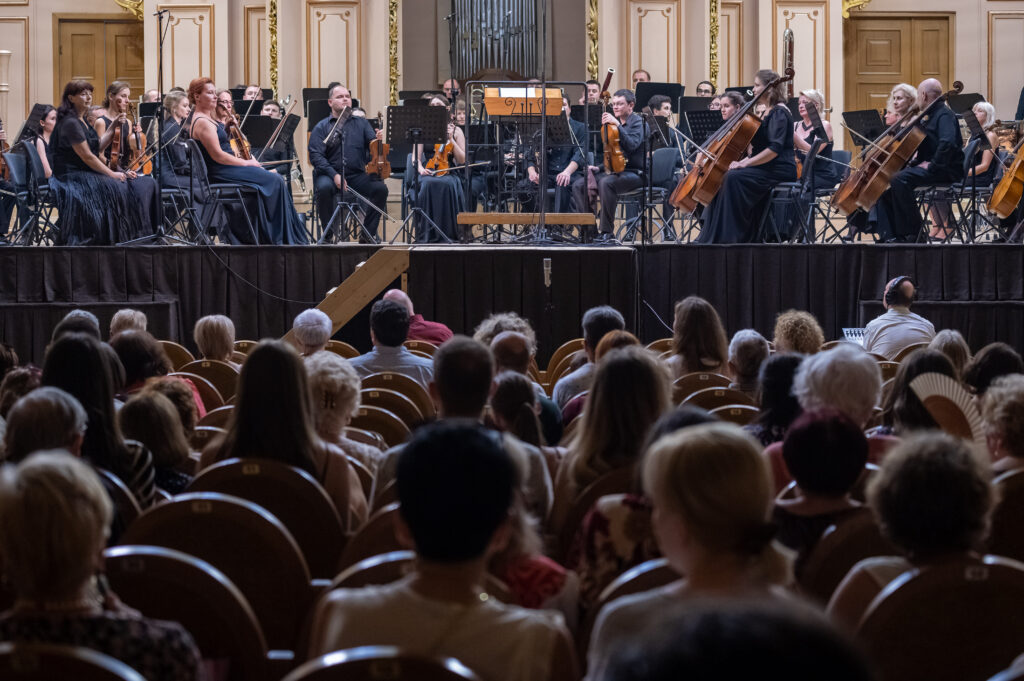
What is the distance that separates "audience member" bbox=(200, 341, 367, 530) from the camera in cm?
301

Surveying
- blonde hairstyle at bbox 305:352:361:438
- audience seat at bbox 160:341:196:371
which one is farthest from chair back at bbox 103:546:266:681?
audience seat at bbox 160:341:196:371

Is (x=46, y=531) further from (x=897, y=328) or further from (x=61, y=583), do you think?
(x=897, y=328)

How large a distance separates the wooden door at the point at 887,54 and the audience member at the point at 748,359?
11262mm

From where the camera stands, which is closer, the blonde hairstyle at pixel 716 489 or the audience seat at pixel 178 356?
the blonde hairstyle at pixel 716 489

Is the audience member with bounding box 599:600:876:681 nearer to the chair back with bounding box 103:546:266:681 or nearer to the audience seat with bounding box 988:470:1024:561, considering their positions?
the chair back with bounding box 103:546:266:681

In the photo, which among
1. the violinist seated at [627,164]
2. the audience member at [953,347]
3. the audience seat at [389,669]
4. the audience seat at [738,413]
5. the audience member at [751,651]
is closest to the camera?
the audience member at [751,651]

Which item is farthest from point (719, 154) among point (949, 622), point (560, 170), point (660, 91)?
point (949, 622)

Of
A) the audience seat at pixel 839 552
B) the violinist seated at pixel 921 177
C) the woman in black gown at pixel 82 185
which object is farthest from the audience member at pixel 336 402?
the violinist seated at pixel 921 177

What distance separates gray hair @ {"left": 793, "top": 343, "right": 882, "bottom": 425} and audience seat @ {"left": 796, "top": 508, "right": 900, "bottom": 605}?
37.6 inches

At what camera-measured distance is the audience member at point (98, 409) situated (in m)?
3.02

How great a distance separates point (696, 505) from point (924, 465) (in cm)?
47

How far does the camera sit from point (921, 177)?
9203 millimetres

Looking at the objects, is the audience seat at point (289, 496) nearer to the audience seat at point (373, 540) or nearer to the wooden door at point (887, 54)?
the audience seat at point (373, 540)

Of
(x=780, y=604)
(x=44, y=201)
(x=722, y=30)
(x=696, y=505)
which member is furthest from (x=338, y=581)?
(x=722, y=30)
